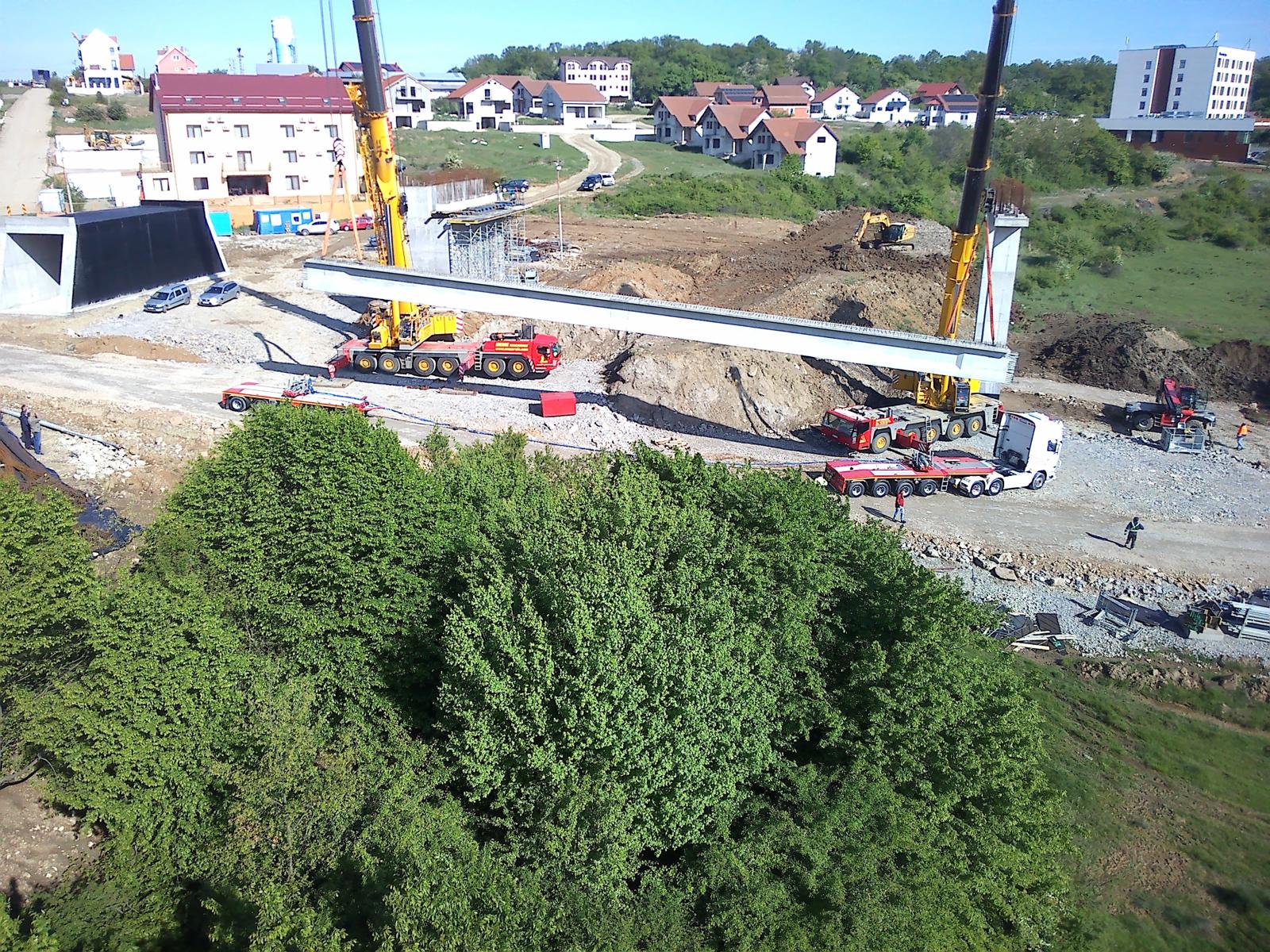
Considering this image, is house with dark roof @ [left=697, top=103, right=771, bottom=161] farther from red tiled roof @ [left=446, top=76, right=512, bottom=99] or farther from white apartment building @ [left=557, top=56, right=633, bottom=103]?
white apartment building @ [left=557, top=56, right=633, bottom=103]

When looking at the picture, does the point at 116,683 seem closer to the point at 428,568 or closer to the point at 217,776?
the point at 217,776

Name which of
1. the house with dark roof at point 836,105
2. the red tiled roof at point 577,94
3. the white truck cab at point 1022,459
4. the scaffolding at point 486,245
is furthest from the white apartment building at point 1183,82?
the white truck cab at point 1022,459

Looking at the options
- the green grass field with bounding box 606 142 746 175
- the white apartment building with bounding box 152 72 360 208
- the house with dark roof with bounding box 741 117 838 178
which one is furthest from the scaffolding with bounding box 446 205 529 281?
the house with dark roof with bounding box 741 117 838 178

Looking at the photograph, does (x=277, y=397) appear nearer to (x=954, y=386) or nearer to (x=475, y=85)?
(x=954, y=386)

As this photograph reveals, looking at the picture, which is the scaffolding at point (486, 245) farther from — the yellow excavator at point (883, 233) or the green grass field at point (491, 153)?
the green grass field at point (491, 153)

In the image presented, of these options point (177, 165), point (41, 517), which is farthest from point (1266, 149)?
point (41, 517)

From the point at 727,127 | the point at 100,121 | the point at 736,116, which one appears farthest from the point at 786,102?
the point at 100,121
